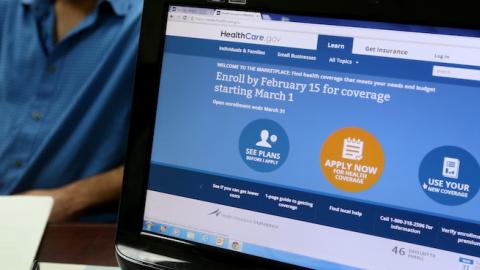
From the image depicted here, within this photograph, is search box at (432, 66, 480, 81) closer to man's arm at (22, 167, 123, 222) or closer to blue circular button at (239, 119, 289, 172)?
blue circular button at (239, 119, 289, 172)

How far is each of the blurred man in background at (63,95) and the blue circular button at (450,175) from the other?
3.22 ft

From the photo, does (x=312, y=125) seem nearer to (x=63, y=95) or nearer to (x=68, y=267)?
(x=68, y=267)

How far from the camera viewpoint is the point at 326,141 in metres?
0.48

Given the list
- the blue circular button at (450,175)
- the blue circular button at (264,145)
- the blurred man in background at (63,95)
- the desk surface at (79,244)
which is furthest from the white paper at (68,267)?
the blurred man in background at (63,95)

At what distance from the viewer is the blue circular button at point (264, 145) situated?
1.63 feet

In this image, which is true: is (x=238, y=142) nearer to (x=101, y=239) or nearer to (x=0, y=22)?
(x=101, y=239)

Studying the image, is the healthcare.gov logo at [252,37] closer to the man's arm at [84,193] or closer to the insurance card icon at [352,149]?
the insurance card icon at [352,149]

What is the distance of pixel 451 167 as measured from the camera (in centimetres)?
44

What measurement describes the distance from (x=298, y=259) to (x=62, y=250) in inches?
16.5

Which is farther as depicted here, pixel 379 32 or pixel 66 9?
pixel 66 9

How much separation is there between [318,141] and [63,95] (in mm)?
973

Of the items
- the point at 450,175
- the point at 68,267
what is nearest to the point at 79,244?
the point at 68,267

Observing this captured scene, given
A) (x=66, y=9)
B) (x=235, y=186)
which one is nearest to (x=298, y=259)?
(x=235, y=186)

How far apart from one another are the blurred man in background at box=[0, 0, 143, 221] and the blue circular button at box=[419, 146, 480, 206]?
38.6 inches
